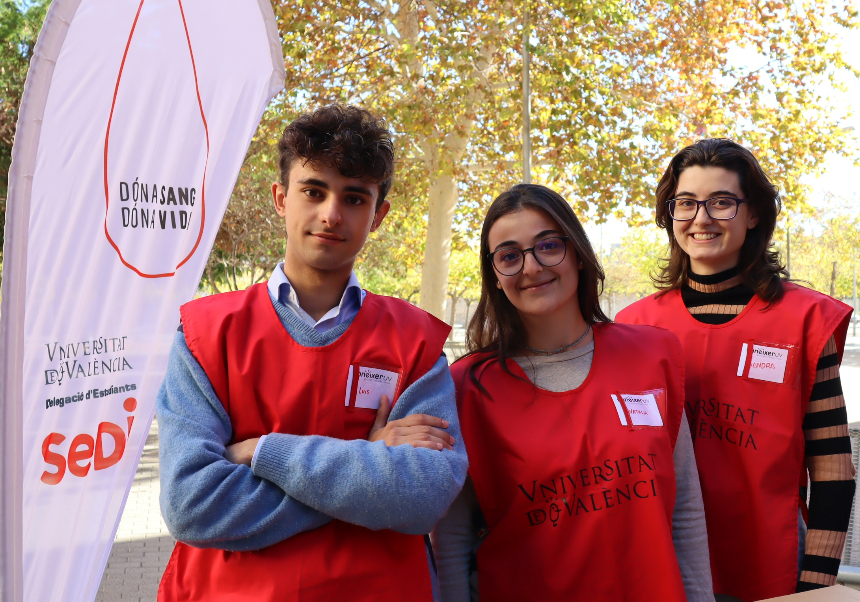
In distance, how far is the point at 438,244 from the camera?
12.2m

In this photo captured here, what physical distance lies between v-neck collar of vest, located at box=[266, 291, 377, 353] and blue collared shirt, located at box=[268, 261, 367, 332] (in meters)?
0.03

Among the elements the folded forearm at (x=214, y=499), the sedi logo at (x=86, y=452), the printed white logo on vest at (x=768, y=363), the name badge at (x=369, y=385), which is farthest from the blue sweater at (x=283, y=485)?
the printed white logo on vest at (x=768, y=363)

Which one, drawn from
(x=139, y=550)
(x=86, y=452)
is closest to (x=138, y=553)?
(x=139, y=550)

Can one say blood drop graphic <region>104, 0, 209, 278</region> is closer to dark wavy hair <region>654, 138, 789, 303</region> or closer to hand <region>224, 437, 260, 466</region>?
hand <region>224, 437, 260, 466</region>

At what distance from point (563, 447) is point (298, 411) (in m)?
0.72

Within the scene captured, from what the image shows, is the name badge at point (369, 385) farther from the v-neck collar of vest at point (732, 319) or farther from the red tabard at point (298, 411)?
the v-neck collar of vest at point (732, 319)

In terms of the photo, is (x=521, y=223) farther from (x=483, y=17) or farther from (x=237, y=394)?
(x=483, y=17)

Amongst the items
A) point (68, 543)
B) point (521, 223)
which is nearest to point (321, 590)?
point (521, 223)

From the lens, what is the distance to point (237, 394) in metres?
1.83

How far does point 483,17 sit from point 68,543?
9.93 m

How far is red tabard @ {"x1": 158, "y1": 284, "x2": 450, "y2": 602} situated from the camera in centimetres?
172

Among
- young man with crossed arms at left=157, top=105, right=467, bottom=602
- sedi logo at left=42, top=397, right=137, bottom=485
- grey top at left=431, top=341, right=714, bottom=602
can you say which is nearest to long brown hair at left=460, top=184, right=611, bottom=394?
grey top at left=431, top=341, right=714, bottom=602

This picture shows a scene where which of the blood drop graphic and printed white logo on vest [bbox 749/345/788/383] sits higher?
the blood drop graphic

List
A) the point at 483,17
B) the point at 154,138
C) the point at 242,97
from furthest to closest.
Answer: the point at 483,17 → the point at 242,97 → the point at 154,138
